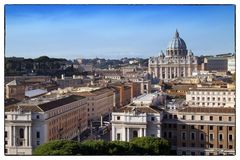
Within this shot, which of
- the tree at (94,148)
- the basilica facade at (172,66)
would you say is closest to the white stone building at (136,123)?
the tree at (94,148)

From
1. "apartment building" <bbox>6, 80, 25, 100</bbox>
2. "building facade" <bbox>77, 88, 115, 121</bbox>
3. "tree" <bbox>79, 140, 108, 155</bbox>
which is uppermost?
"apartment building" <bbox>6, 80, 25, 100</bbox>

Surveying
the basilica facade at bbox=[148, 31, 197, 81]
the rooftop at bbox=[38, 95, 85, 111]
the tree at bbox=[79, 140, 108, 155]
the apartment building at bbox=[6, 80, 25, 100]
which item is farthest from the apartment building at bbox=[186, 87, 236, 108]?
the basilica facade at bbox=[148, 31, 197, 81]

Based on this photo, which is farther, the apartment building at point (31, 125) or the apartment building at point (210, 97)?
the apartment building at point (210, 97)

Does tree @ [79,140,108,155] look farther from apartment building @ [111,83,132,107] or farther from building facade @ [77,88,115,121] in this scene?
apartment building @ [111,83,132,107]

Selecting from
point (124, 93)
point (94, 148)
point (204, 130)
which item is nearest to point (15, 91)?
point (124, 93)

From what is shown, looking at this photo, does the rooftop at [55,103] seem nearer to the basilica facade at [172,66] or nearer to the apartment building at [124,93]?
the apartment building at [124,93]

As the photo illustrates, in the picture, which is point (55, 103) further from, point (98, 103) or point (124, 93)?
point (124, 93)
